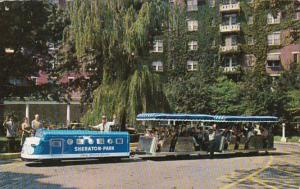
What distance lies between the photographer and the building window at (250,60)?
215ft

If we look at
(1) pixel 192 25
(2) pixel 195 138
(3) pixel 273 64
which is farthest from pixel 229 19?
(2) pixel 195 138

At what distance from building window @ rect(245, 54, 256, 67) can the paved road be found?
144 feet

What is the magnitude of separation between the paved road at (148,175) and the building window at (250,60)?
43827 mm

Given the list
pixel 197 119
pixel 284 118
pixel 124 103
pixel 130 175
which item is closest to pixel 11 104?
pixel 284 118

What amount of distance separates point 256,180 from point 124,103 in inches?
665

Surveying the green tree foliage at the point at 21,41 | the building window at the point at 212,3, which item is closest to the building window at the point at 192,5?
the building window at the point at 212,3

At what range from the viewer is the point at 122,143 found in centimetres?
2241

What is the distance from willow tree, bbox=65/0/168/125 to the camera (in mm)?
32375

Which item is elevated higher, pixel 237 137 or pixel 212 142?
pixel 237 137

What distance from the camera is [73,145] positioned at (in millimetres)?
20844

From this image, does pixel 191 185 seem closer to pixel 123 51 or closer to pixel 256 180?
pixel 256 180

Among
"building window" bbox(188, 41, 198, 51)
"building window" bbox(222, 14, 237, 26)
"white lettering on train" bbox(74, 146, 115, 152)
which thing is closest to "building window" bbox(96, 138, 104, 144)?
"white lettering on train" bbox(74, 146, 115, 152)

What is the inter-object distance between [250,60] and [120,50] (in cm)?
3637

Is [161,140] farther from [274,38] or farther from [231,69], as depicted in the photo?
[274,38]
